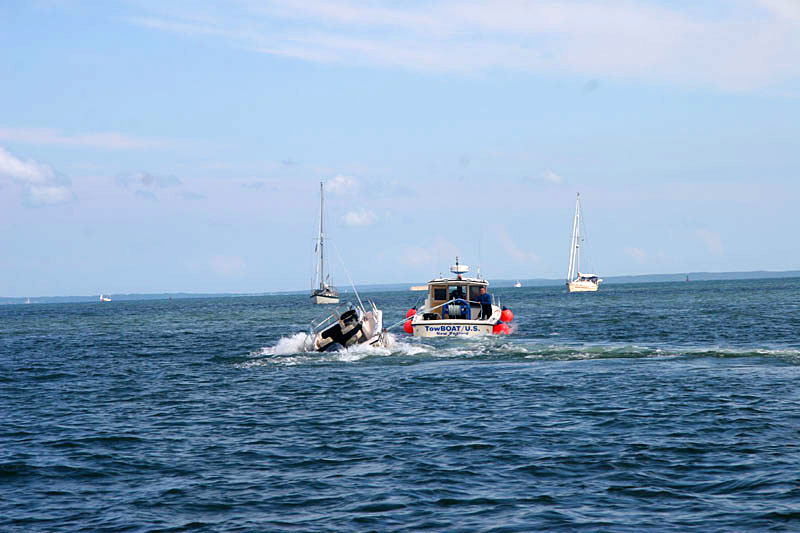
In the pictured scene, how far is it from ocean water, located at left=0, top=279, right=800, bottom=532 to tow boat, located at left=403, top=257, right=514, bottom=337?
7686mm

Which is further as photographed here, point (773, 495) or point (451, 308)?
point (451, 308)

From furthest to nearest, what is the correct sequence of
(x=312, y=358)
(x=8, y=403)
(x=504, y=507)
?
(x=312, y=358)
(x=8, y=403)
(x=504, y=507)

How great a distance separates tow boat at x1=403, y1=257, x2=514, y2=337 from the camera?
3866 centimetres

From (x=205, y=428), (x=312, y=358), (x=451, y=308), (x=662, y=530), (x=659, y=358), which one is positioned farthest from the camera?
(x=451, y=308)

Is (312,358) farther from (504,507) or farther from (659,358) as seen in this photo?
(504,507)

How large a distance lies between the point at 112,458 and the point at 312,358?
57.1 feet

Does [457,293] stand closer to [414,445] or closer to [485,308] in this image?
[485,308]

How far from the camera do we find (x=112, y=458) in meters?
15.3

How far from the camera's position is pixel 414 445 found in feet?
51.2

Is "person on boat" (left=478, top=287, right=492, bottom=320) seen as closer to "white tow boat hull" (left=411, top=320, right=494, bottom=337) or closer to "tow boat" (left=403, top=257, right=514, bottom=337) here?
"tow boat" (left=403, top=257, right=514, bottom=337)

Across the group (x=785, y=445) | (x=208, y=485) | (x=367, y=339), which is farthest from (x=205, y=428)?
(x=367, y=339)

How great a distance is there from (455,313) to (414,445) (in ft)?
80.2

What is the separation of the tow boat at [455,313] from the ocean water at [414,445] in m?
7.69

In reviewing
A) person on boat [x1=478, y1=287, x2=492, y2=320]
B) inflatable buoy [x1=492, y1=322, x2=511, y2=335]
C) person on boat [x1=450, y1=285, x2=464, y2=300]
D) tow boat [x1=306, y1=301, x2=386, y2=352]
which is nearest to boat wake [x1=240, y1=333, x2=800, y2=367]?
tow boat [x1=306, y1=301, x2=386, y2=352]
